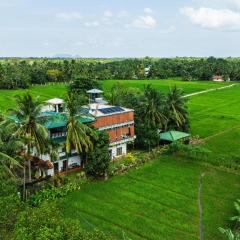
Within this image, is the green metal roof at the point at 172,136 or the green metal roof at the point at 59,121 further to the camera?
the green metal roof at the point at 172,136

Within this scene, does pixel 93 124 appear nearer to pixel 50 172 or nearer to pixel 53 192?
pixel 50 172

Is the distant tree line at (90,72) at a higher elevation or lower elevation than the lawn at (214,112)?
higher

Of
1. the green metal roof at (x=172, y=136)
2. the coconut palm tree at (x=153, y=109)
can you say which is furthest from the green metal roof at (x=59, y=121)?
the green metal roof at (x=172, y=136)

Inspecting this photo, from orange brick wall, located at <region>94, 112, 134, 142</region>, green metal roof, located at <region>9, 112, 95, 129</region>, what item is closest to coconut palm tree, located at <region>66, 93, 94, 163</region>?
green metal roof, located at <region>9, 112, 95, 129</region>

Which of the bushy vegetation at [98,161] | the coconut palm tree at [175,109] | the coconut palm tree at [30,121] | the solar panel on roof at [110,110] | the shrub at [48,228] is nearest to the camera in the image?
the shrub at [48,228]

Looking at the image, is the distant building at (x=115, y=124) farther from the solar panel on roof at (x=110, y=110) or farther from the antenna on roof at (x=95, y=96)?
the antenna on roof at (x=95, y=96)
